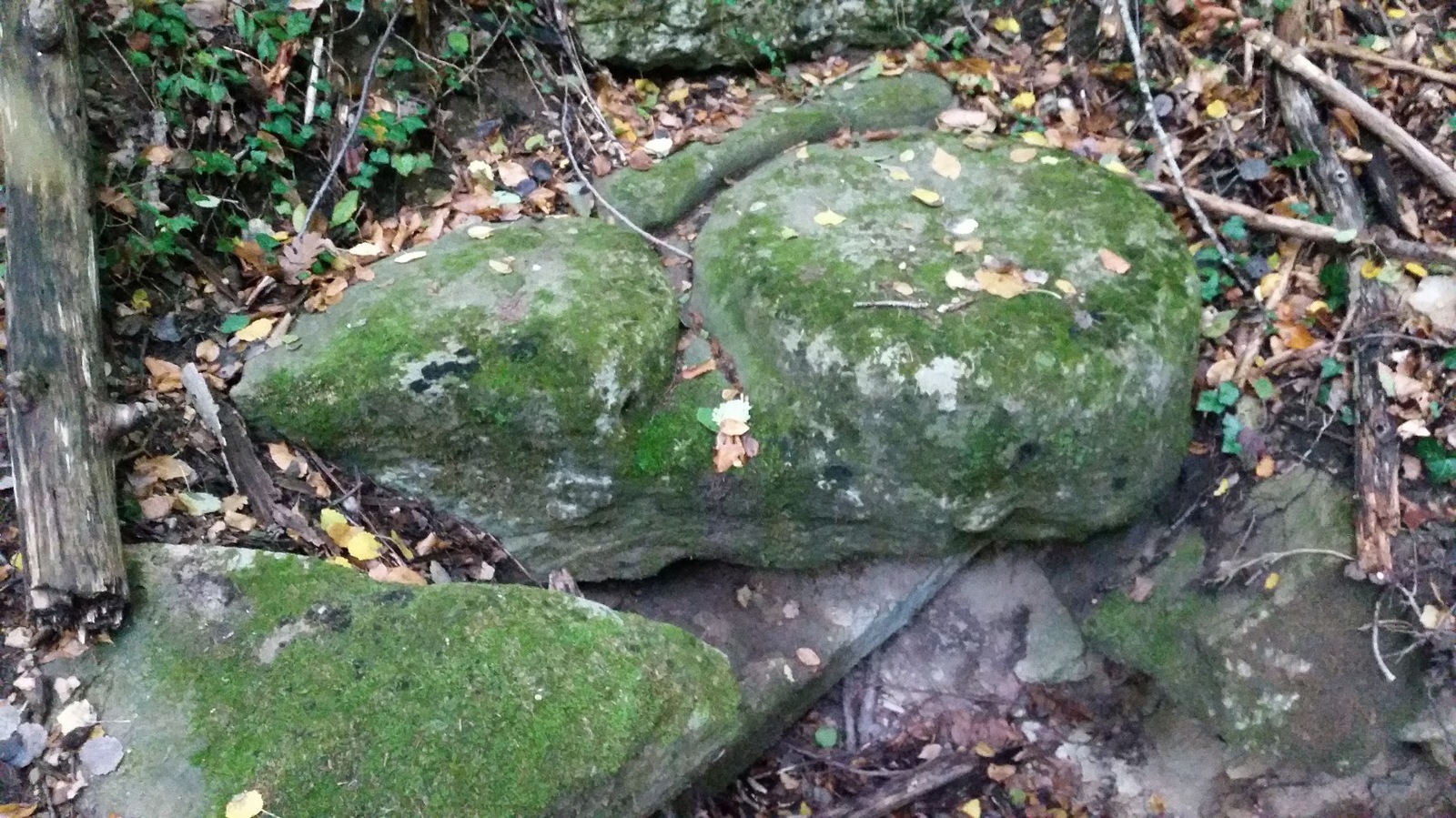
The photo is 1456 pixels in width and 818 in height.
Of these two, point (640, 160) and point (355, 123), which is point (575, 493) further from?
point (355, 123)

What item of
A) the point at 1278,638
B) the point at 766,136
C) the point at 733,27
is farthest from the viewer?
the point at 733,27

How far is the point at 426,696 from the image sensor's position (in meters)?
2.66

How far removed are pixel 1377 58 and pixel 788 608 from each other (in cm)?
379

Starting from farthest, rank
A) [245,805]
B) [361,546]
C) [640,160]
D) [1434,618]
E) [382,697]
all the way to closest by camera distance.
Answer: [640,160] < [361,546] < [1434,618] < [382,697] < [245,805]

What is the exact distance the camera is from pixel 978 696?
13.7 ft

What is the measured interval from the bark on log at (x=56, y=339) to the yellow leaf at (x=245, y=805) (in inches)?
28.5

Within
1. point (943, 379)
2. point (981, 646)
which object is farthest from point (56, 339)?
point (981, 646)

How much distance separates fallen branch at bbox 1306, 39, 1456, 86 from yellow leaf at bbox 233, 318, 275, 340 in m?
4.93

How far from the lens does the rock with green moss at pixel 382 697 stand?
2.51 m

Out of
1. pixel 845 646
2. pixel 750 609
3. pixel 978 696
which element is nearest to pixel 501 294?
pixel 750 609

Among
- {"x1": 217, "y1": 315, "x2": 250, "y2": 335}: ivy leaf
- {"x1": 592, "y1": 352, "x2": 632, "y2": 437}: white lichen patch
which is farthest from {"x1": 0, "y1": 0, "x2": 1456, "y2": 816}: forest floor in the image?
{"x1": 592, "y1": 352, "x2": 632, "y2": 437}: white lichen patch

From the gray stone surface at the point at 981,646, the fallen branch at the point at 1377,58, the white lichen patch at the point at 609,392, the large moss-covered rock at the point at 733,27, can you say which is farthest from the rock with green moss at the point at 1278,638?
the large moss-covered rock at the point at 733,27

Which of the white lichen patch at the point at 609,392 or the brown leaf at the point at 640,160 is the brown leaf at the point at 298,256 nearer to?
the white lichen patch at the point at 609,392

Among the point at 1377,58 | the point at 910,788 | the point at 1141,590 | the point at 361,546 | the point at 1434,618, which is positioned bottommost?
the point at 910,788
